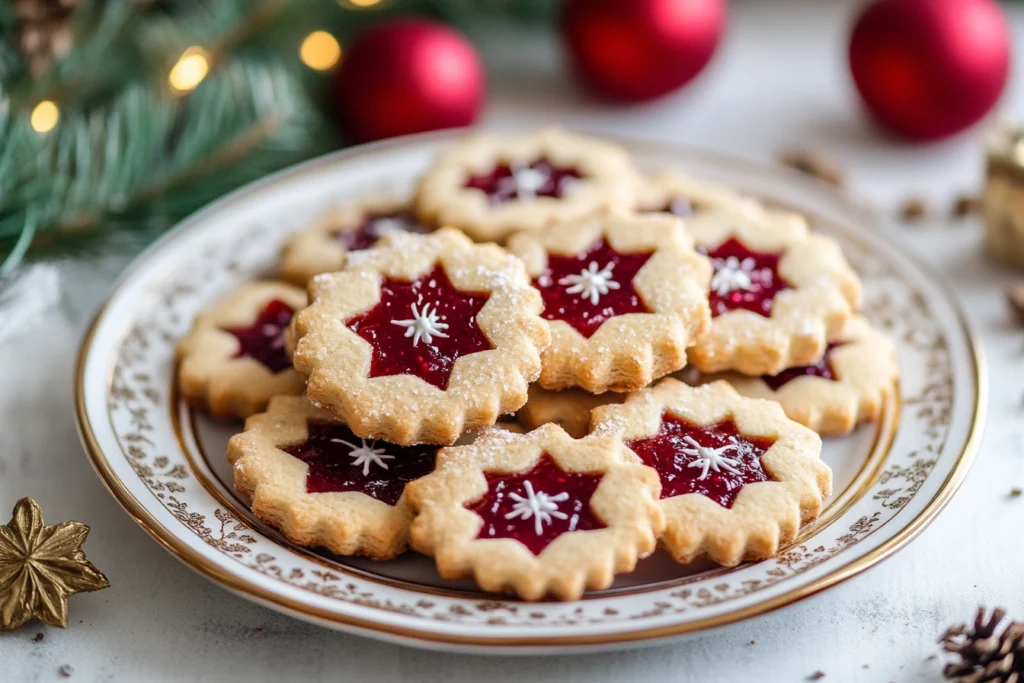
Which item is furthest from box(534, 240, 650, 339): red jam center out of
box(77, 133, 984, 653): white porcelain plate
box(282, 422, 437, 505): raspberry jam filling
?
box(77, 133, 984, 653): white porcelain plate

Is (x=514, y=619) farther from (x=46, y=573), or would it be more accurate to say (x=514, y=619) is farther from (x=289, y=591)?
(x=46, y=573)

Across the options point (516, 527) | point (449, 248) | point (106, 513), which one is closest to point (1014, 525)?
point (516, 527)

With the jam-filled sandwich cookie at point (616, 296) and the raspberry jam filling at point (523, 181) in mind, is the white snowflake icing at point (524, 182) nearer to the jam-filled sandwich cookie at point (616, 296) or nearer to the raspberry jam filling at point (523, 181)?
the raspberry jam filling at point (523, 181)

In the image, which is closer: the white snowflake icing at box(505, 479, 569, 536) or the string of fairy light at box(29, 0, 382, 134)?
the white snowflake icing at box(505, 479, 569, 536)

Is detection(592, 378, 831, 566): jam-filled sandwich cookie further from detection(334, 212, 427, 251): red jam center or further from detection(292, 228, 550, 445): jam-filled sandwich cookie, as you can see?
detection(334, 212, 427, 251): red jam center

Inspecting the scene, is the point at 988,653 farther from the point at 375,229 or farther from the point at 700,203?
the point at 375,229

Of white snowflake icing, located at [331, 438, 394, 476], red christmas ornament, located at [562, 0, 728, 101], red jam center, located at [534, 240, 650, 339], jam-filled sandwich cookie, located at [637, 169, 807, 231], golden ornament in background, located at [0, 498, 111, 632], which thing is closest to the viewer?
golden ornament in background, located at [0, 498, 111, 632]
